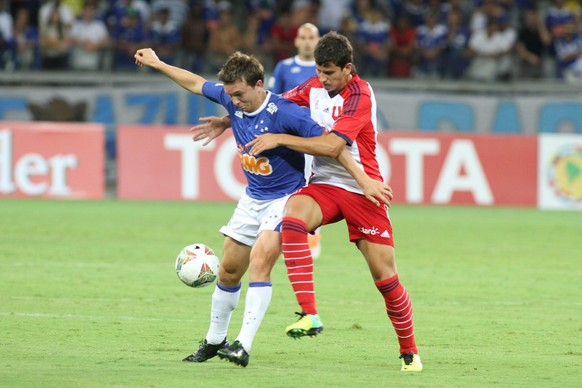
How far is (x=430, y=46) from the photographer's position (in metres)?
22.0

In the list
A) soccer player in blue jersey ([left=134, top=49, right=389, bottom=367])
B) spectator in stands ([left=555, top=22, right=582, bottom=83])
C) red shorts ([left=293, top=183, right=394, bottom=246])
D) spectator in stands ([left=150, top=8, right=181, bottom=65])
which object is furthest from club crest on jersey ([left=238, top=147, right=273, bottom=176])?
spectator in stands ([left=555, top=22, right=582, bottom=83])

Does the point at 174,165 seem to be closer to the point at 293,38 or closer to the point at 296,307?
the point at 293,38

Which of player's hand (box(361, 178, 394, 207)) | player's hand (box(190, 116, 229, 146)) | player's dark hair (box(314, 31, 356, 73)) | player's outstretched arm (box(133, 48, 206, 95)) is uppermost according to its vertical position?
player's dark hair (box(314, 31, 356, 73))

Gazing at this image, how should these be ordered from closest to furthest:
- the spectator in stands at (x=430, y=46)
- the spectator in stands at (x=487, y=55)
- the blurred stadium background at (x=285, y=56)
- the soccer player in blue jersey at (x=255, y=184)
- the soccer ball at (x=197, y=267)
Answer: the soccer player in blue jersey at (x=255, y=184) < the soccer ball at (x=197, y=267) < the blurred stadium background at (x=285, y=56) < the spectator in stands at (x=487, y=55) < the spectator in stands at (x=430, y=46)

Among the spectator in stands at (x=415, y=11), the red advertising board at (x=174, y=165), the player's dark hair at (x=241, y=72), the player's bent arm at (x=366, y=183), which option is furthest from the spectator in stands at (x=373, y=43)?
the player's bent arm at (x=366, y=183)

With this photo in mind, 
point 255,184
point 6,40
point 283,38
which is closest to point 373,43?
point 283,38

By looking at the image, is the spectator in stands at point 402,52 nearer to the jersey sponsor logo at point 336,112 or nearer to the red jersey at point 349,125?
the red jersey at point 349,125

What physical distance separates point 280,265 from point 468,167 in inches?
277

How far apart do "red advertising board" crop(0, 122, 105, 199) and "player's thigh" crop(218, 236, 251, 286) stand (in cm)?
1253

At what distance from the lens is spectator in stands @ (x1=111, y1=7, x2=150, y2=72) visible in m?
21.9

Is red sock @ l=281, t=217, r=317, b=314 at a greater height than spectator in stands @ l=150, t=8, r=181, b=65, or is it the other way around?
spectator in stands @ l=150, t=8, r=181, b=65

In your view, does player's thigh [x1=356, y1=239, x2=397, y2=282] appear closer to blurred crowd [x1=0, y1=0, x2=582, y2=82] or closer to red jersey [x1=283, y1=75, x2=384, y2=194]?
red jersey [x1=283, y1=75, x2=384, y2=194]

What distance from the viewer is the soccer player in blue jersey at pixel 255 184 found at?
6984mm

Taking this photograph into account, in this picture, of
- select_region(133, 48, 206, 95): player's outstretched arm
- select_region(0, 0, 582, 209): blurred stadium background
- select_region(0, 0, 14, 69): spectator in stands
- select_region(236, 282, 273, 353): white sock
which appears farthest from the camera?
select_region(0, 0, 14, 69): spectator in stands
